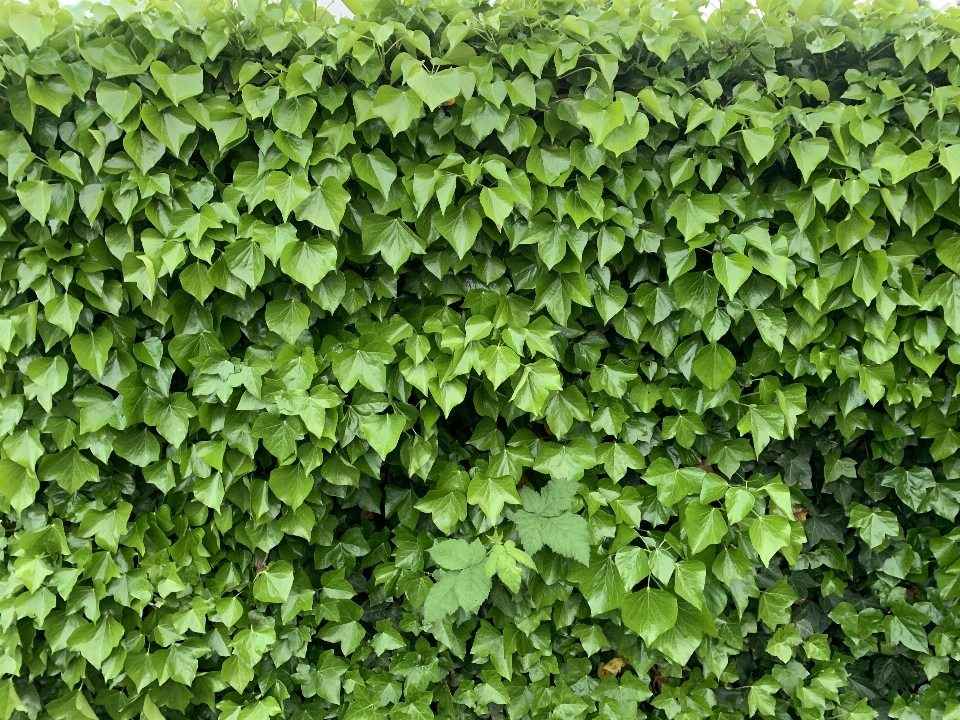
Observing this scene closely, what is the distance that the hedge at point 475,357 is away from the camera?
2.04m

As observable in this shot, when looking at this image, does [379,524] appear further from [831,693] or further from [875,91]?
[875,91]

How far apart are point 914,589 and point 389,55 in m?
2.90

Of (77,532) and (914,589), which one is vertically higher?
(77,532)

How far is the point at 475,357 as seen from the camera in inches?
82.6

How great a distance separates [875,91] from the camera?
215 cm

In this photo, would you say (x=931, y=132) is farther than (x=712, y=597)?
No

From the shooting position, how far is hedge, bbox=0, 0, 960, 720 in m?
2.04

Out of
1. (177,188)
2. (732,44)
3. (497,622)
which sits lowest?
(497,622)

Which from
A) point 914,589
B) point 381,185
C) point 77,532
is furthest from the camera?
point 914,589

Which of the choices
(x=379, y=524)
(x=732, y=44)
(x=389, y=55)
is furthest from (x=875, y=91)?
(x=379, y=524)

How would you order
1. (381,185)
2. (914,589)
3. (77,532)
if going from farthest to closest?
(914,589)
(77,532)
(381,185)

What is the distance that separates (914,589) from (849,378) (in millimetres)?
966

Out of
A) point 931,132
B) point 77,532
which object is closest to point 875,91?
point 931,132

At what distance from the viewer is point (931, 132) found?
2127 millimetres
